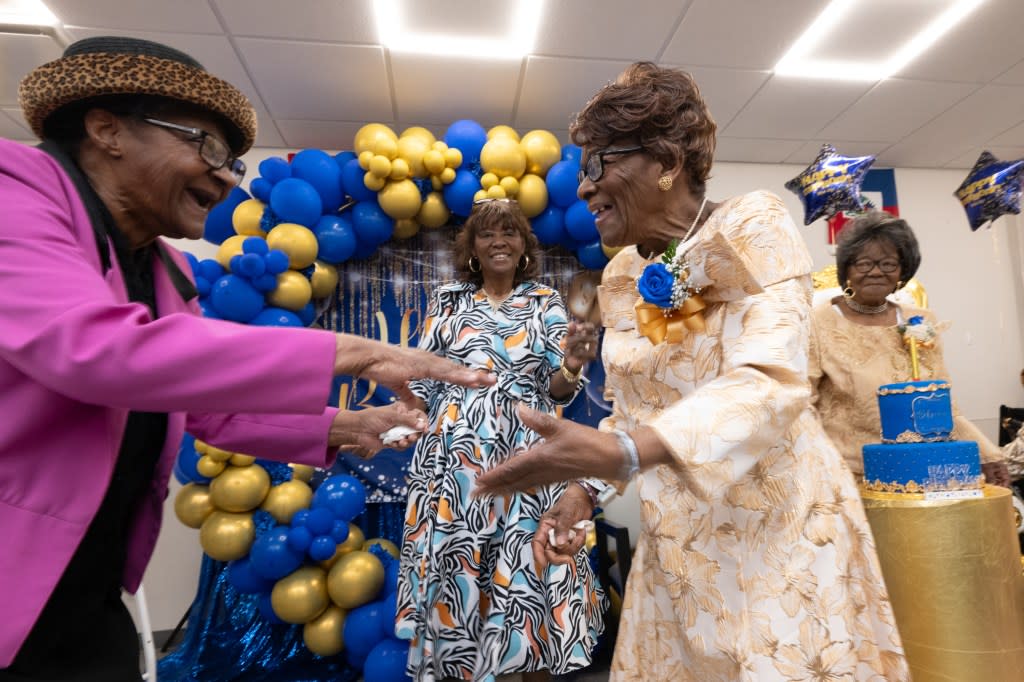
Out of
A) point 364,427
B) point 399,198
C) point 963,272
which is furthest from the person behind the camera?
point 963,272

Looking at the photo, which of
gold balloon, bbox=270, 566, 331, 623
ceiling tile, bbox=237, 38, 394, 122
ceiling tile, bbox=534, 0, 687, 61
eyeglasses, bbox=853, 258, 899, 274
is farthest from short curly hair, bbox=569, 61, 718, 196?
gold balloon, bbox=270, 566, 331, 623

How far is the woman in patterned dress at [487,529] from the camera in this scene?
2420 mm

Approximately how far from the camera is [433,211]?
3980 mm

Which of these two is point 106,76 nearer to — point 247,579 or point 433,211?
point 433,211

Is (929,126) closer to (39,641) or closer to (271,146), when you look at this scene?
(271,146)

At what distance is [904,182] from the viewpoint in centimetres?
560

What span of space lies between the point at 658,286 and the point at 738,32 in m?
3.20

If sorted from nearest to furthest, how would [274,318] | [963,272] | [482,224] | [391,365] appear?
[391,365] → [482,224] → [274,318] → [963,272]

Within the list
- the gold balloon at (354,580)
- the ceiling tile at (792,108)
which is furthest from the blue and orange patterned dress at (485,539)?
the ceiling tile at (792,108)

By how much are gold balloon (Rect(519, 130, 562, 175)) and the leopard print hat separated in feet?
9.64

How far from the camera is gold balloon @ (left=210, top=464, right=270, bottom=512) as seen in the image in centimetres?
344

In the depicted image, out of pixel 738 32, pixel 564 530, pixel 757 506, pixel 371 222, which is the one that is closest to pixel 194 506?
pixel 371 222

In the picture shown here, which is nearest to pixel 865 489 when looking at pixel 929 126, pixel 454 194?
pixel 454 194

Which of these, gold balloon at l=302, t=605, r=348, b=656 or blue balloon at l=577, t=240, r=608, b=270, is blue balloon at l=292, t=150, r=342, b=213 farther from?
gold balloon at l=302, t=605, r=348, b=656
